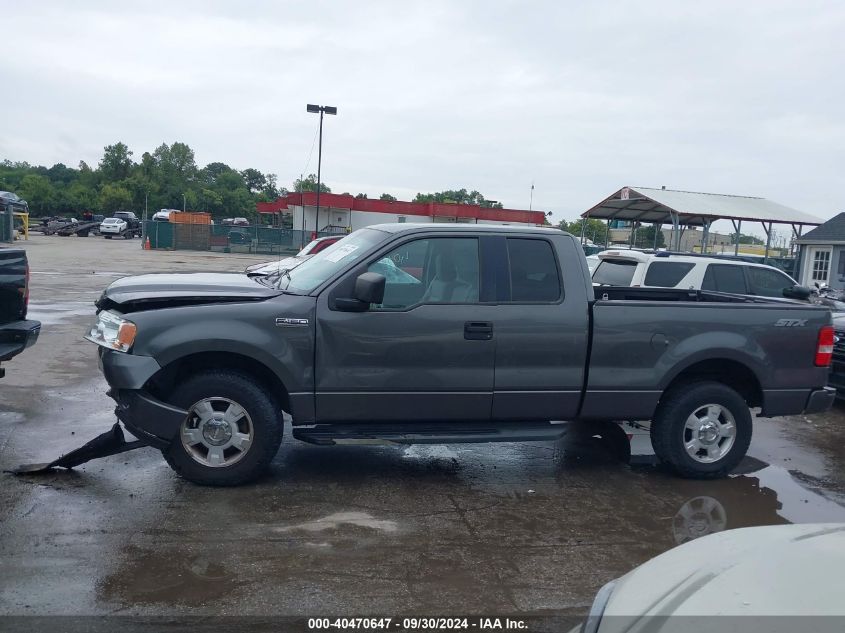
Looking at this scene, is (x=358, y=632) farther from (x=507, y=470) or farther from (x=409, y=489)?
(x=507, y=470)

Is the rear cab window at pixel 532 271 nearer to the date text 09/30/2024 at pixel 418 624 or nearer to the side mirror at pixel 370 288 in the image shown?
the side mirror at pixel 370 288

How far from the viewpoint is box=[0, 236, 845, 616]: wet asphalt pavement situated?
13.1 ft

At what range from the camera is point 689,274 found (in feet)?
34.9

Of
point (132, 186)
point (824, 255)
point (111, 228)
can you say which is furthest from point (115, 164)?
point (824, 255)

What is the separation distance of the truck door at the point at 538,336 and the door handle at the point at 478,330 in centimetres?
8

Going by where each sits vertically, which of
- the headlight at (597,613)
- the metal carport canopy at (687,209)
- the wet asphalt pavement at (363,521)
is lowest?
the wet asphalt pavement at (363,521)

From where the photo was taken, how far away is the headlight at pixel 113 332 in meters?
5.22

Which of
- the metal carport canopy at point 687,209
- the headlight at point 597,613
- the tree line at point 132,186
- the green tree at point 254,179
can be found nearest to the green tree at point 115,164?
the tree line at point 132,186

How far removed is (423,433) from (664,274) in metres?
6.11

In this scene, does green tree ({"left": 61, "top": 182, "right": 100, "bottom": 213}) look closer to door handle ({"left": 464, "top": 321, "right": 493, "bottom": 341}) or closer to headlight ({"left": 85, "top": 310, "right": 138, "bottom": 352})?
headlight ({"left": 85, "top": 310, "right": 138, "bottom": 352})

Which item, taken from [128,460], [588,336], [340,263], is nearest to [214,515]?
[128,460]

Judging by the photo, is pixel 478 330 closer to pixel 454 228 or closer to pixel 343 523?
pixel 454 228

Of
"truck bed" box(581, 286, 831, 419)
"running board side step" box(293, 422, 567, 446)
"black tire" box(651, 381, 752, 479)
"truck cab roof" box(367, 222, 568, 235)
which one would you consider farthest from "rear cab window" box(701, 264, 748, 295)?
"running board side step" box(293, 422, 567, 446)

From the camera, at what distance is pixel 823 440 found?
795 centimetres
